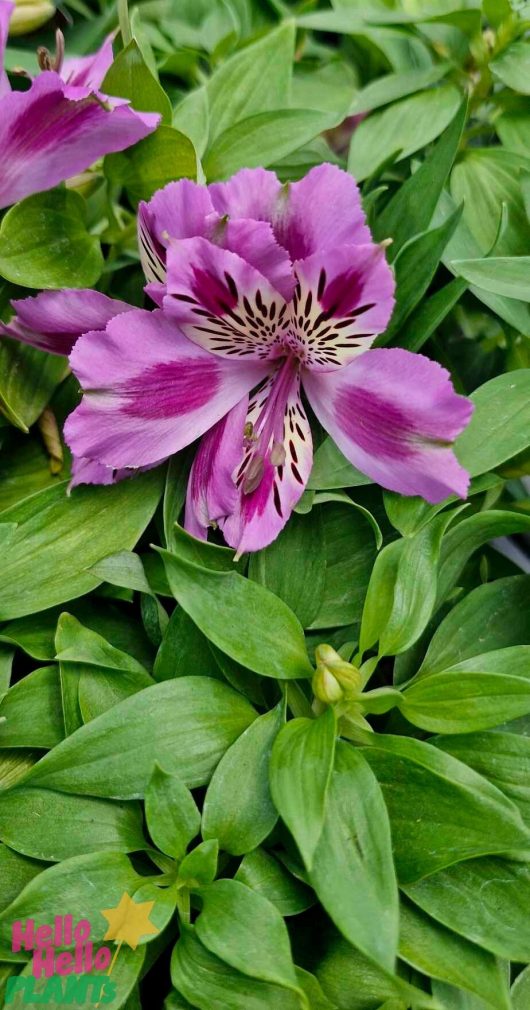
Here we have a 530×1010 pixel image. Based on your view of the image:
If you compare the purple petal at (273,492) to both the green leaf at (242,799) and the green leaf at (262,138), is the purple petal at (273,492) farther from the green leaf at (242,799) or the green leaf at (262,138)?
the green leaf at (262,138)

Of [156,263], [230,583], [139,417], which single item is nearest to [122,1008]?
[230,583]

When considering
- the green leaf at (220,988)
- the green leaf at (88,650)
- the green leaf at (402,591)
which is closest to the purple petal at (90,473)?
the green leaf at (88,650)

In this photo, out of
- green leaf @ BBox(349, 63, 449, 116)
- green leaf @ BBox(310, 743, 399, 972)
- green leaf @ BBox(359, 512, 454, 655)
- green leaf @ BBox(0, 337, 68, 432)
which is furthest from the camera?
green leaf @ BBox(349, 63, 449, 116)

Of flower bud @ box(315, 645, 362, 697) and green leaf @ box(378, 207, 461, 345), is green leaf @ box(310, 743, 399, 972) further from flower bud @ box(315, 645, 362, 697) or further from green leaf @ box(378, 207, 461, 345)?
green leaf @ box(378, 207, 461, 345)

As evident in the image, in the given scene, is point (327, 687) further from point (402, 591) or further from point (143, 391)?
point (143, 391)

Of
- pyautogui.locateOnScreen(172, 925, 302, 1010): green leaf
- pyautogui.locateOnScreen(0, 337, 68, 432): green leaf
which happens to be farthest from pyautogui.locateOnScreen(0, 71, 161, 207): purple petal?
pyautogui.locateOnScreen(172, 925, 302, 1010): green leaf

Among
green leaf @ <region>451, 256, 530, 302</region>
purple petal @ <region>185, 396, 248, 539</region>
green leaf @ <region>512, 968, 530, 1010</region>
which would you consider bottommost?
green leaf @ <region>512, 968, 530, 1010</region>

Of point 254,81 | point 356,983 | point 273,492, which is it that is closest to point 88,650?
point 273,492
